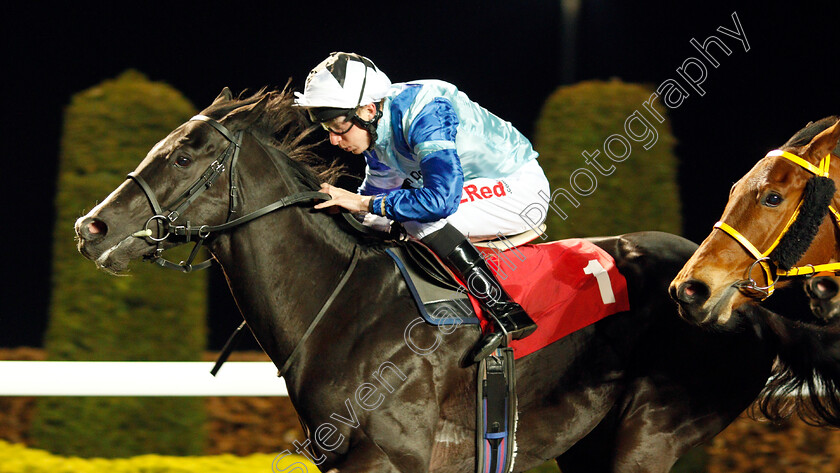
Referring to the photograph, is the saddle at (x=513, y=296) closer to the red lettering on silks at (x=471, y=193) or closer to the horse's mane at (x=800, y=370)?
the red lettering on silks at (x=471, y=193)

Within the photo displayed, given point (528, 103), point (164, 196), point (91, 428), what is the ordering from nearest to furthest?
point (164, 196), point (91, 428), point (528, 103)

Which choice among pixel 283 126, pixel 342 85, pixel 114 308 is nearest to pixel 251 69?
pixel 114 308

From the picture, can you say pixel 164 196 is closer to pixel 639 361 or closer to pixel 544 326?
pixel 544 326

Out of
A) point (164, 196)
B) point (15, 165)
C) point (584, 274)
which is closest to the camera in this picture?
point (164, 196)

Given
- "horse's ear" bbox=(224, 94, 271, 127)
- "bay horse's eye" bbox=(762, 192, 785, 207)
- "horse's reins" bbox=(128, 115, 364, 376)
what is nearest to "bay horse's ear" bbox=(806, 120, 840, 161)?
"bay horse's eye" bbox=(762, 192, 785, 207)

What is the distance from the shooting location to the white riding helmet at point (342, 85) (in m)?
2.60

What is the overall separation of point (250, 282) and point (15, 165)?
6395 mm

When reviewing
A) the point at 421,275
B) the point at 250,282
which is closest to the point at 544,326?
the point at 421,275

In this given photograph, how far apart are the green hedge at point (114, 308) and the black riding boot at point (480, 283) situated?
7.24 feet

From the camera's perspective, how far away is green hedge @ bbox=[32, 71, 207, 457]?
4242 millimetres

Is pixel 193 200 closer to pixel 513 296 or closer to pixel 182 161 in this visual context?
pixel 182 161

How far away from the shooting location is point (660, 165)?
4.41 meters

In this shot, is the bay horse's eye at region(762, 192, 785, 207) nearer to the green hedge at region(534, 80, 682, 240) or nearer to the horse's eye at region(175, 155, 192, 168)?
the horse's eye at region(175, 155, 192, 168)

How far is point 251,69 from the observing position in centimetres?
800
